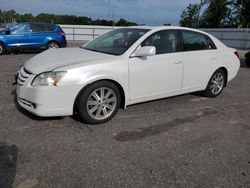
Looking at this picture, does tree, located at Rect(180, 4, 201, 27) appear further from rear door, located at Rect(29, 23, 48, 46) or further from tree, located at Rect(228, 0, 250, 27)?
rear door, located at Rect(29, 23, 48, 46)

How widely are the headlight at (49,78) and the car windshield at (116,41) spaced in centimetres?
114

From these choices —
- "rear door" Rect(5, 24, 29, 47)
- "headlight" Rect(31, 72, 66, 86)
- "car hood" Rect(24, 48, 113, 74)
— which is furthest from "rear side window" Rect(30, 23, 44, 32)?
"headlight" Rect(31, 72, 66, 86)

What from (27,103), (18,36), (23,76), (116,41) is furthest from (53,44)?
(27,103)

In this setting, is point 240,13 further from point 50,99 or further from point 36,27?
point 50,99

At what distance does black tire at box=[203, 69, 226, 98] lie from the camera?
5.73 meters

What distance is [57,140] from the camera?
3.55 meters

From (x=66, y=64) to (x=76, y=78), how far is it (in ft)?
0.99

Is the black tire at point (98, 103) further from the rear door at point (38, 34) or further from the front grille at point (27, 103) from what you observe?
the rear door at point (38, 34)

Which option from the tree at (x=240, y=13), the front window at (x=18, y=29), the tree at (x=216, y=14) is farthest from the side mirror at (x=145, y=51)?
the tree at (x=216, y=14)

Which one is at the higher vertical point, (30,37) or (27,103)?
(30,37)

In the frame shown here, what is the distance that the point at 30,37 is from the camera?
42.1 feet

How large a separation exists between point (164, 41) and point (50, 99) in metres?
2.34

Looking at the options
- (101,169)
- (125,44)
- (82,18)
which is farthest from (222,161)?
(82,18)

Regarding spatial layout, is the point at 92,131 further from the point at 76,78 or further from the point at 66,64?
the point at 66,64
